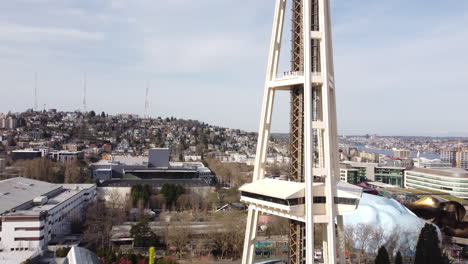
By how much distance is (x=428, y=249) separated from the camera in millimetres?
27734

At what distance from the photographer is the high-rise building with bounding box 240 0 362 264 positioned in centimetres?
1534

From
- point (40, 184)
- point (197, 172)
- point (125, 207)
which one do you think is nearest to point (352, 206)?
point (125, 207)

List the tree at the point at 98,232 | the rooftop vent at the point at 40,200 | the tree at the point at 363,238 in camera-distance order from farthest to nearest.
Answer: the rooftop vent at the point at 40,200
the tree at the point at 98,232
the tree at the point at 363,238

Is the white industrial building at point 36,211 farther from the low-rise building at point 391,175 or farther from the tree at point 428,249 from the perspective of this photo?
the low-rise building at point 391,175

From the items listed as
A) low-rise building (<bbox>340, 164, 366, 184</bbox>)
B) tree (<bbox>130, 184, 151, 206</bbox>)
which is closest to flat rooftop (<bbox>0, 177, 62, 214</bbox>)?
tree (<bbox>130, 184, 151, 206</bbox>)

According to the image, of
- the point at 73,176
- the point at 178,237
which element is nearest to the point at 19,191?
the point at 178,237

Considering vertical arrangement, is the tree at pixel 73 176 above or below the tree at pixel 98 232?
above

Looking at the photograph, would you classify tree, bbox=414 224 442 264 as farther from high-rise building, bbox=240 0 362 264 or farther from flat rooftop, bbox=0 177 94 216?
flat rooftop, bbox=0 177 94 216

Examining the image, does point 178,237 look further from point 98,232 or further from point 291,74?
point 291,74

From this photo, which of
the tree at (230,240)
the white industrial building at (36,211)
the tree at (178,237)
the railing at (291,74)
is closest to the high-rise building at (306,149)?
the railing at (291,74)

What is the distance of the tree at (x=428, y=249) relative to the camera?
90.7ft

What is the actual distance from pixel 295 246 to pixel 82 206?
41.3 metres

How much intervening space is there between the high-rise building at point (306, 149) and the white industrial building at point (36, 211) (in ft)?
84.4

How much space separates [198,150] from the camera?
131 metres
